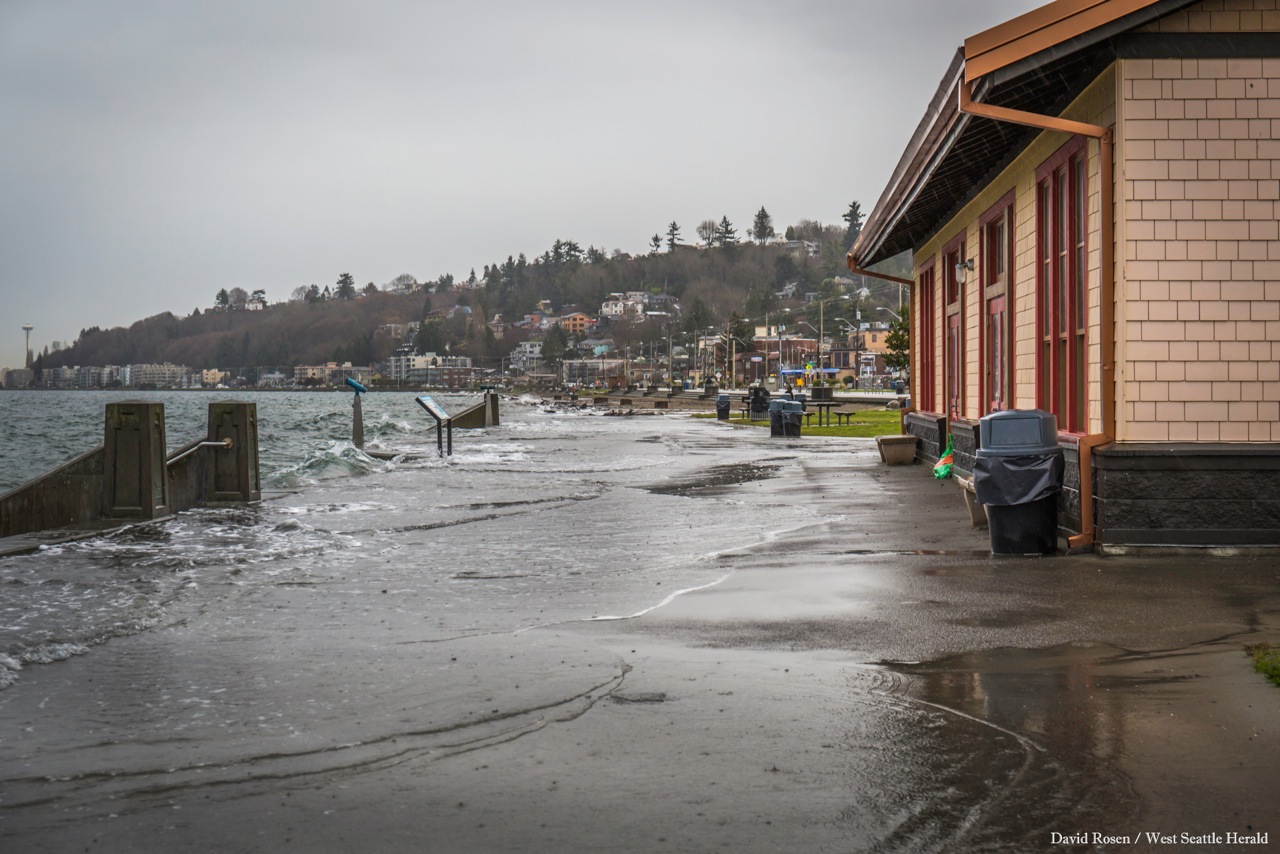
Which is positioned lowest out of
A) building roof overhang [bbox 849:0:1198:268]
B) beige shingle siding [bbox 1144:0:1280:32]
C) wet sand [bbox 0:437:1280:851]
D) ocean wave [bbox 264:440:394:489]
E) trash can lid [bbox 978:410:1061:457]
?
ocean wave [bbox 264:440:394:489]

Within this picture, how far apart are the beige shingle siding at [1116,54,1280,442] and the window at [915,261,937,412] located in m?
13.7

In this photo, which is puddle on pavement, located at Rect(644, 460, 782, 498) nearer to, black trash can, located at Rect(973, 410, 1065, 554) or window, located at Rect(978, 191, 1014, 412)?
window, located at Rect(978, 191, 1014, 412)

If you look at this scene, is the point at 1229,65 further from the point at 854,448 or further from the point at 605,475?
the point at 854,448

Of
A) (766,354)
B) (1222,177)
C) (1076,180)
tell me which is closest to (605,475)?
(1076,180)

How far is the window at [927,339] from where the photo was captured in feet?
80.5

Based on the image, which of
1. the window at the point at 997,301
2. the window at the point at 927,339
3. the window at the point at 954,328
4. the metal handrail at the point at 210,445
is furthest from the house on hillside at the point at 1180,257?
the window at the point at 927,339

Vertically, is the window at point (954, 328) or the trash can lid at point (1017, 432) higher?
the window at point (954, 328)

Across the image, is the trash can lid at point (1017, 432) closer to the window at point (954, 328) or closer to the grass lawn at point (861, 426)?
the window at point (954, 328)

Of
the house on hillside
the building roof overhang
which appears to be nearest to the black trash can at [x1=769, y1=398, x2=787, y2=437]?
the building roof overhang

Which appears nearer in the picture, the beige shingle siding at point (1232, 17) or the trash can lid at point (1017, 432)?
the beige shingle siding at point (1232, 17)

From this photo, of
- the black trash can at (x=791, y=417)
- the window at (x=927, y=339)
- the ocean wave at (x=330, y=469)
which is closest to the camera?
the ocean wave at (x=330, y=469)

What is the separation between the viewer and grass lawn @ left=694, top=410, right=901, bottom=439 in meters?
→ 37.2

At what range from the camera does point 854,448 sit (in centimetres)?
2912

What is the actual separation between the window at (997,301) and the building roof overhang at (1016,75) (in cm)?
65
